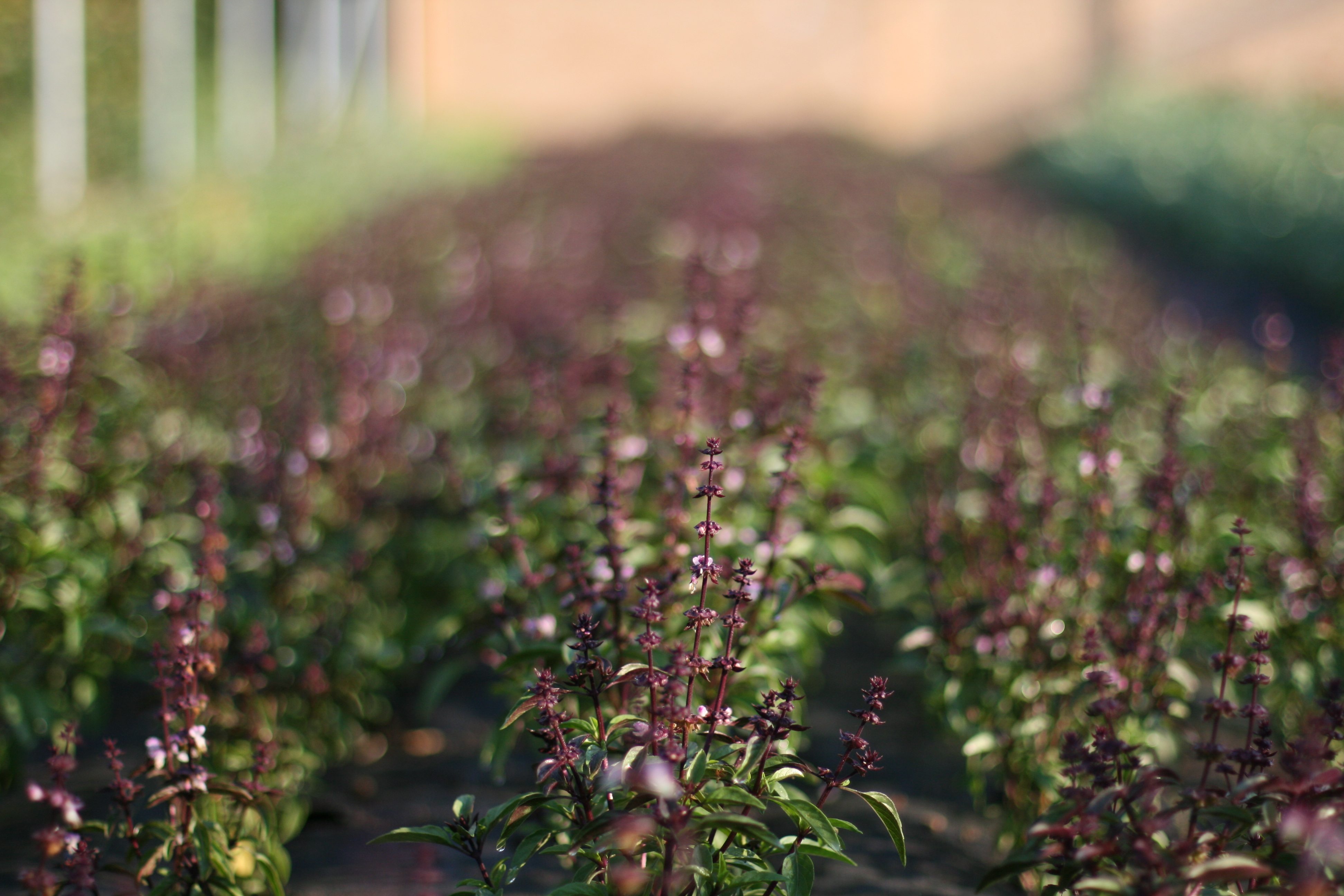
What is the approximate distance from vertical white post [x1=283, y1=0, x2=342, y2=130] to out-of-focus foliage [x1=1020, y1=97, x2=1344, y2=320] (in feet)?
28.2

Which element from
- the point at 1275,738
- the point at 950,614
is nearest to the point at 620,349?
the point at 950,614

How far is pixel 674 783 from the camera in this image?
1.54 meters

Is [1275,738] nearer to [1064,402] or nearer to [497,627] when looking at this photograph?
[1064,402]

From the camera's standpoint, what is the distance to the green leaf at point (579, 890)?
164cm

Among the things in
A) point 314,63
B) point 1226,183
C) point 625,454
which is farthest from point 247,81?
point 625,454

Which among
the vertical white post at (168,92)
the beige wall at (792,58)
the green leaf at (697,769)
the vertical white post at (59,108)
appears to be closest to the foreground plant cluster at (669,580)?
the green leaf at (697,769)

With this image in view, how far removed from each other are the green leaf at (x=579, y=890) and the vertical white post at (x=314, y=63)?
42.1ft

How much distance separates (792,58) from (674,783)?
1860cm

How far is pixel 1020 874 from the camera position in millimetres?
2387

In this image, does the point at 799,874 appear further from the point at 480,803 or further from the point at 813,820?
the point at 480,803

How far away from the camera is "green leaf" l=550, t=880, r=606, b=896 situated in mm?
1641

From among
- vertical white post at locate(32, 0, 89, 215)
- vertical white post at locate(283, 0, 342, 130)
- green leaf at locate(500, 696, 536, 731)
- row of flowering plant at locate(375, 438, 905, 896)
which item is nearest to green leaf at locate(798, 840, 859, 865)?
row of flowering plant at locate(375, 438, 905, 896)

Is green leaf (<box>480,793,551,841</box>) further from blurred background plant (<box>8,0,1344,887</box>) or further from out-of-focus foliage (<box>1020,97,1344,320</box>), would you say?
out-of-focus foliage (<box>1020,97,1344,320</box>)

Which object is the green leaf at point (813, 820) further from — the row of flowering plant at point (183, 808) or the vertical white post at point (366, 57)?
the vertical white post at point (366, 57)
